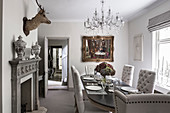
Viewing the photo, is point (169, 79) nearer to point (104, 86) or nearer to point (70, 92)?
point (104, 86)

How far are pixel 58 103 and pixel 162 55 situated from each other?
2.93 metres

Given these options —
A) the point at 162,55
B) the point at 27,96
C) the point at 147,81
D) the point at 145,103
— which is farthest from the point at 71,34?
the point at 145,103

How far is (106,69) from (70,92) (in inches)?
101

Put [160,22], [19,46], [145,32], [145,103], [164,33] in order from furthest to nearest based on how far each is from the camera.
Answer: [145,32]
[164,33]
[160,22]
[19,46]
[145,103]

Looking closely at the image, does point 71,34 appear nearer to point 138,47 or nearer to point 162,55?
point 138,47

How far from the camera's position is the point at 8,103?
178 centimetres

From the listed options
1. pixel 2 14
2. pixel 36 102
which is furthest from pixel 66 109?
pixel 2 14

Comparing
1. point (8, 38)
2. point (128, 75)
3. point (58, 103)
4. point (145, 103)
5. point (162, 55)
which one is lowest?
point (58, 103)

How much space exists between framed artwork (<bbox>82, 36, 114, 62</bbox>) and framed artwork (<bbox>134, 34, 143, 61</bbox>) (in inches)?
32.8

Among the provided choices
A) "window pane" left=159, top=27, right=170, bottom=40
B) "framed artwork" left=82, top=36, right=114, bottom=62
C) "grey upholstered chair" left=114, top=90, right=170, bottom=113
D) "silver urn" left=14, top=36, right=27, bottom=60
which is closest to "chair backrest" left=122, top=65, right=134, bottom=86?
"window pane" left=159, top=27, right=170, bottom=40

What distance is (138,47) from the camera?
13.1 ft

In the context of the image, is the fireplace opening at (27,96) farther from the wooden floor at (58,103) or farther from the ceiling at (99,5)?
the ceiling at (99,5)

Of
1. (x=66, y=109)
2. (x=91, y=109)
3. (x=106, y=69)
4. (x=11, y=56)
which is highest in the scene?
(x=11, y=56)

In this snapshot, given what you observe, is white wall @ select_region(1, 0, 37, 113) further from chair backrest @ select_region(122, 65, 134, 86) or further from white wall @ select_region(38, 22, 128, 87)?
chair backrest @ select_region(122, 65, 134, 86)
